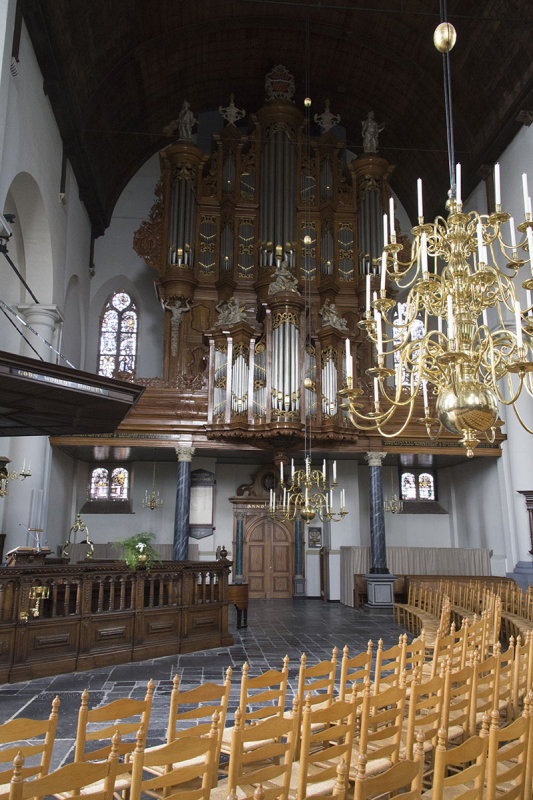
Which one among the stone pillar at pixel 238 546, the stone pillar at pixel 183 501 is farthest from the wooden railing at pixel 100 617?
the stone pillar at pixel 238 546

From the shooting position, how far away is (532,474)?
1440 centimetres

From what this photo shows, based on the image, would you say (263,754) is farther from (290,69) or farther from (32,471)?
(290,69)

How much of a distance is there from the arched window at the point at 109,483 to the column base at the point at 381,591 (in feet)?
24.6

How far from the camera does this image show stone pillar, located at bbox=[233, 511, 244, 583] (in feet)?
58.3

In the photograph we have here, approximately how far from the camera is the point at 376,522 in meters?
15.4

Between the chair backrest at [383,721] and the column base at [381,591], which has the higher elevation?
the chair backrest at [383,721]

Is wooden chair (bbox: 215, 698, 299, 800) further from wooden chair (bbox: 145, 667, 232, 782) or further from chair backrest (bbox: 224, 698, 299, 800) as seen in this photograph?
wooden chair (bbox: 145, 667, 232, 782)

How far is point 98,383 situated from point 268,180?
480 inches

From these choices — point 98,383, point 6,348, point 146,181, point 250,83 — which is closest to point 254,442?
point 6,348

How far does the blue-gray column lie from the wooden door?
3.51 metres

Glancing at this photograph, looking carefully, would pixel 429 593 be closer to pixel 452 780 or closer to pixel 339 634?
pixel 339 634

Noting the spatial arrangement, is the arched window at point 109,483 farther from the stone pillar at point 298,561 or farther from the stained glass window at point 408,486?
the stained glass window at point 408,486

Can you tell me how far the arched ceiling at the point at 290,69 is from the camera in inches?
538

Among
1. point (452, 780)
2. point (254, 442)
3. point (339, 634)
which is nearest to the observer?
point (452, 780)
